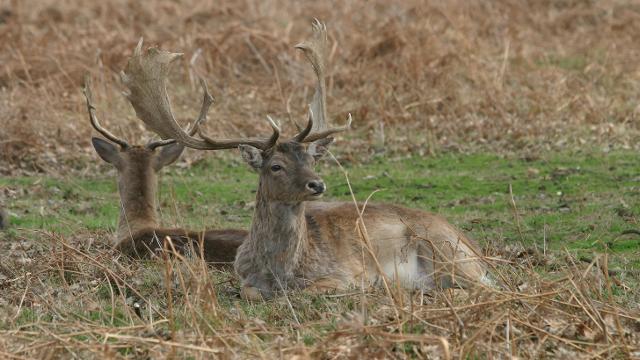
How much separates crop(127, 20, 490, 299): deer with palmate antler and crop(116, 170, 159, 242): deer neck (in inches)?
63.4

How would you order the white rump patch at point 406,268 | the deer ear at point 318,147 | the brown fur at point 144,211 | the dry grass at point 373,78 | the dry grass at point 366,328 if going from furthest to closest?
the dry grass at point 373,78 → the brown fur at point 144,211 → the white rump patch at point 406,268 → the deer ear at point 318,147 → the dry grass at point 366,328

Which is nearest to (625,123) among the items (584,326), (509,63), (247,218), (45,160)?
(509,63)

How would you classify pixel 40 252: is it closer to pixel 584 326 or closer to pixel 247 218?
pixel 247 218

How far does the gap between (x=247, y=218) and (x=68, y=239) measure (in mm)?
2325

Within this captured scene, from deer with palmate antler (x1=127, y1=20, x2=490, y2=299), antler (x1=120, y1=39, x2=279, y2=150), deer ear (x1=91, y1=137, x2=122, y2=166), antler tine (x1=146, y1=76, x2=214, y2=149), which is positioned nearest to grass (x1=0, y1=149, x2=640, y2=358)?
deer with palmate antler (x1=127, y1=20, x2=490, y2=299)

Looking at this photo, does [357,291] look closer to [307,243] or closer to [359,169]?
[307,243]

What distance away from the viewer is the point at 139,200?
10.5 meters

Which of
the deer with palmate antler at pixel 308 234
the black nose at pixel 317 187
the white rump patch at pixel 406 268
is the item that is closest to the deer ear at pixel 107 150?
the deer with palmate antler at pixel 308 234

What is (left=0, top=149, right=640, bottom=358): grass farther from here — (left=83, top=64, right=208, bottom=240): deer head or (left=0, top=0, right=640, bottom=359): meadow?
(left=83, top=64, right=208, bottom=240): deer head

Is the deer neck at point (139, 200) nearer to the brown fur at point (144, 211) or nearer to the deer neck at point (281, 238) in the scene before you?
the brown fur at point (144, 211)

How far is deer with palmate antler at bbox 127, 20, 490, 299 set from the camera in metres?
8.38

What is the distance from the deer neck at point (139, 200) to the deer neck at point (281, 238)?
207 cm

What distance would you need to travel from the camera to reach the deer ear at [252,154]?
335 inches

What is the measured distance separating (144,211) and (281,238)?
7.74 feet
